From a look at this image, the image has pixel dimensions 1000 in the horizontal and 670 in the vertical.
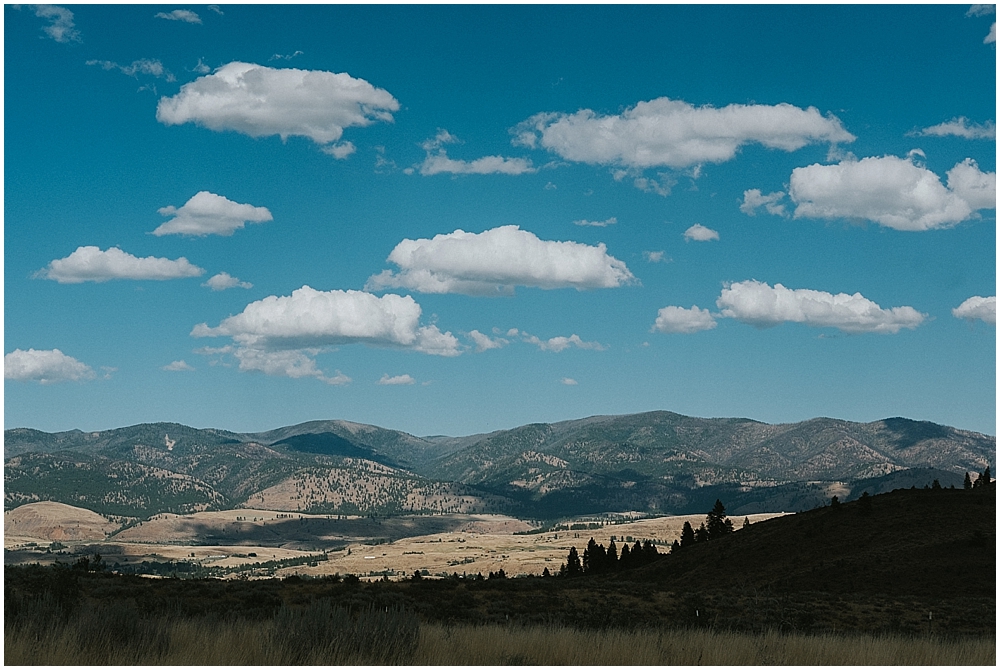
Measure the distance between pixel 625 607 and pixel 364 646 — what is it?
2879cm

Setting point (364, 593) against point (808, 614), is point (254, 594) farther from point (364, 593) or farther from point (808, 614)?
point (808, 614)

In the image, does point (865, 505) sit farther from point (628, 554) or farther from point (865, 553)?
point (628, 554)

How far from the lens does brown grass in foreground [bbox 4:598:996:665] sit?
45.2 feet

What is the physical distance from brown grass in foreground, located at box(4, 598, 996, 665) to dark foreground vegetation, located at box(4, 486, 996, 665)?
39 millimetres

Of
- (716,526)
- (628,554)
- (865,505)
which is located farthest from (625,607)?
(716,526)

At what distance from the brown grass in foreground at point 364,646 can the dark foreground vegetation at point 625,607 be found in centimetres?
4

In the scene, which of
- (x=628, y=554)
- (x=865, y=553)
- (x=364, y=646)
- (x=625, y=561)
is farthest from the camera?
(x=628, y=554)

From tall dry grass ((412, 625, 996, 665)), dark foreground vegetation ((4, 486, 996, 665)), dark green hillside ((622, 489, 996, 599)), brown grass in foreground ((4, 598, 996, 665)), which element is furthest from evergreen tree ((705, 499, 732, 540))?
brown grass in foreground ((4, 598, 996, 665))

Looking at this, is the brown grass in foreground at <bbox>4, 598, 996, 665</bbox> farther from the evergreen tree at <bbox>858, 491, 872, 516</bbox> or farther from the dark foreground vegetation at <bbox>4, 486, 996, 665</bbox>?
the evergreen tree at <bbox>858, 491, 872, 516</bbox>

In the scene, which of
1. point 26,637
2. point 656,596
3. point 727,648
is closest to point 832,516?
point 656,596

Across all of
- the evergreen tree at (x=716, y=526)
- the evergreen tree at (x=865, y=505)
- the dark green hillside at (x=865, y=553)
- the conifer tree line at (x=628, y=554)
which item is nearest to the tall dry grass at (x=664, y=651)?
the dark green hillside at (x=865, y=553)

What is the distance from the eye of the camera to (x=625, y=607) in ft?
136

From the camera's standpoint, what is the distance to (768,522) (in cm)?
11544

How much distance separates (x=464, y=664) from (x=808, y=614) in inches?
1239
